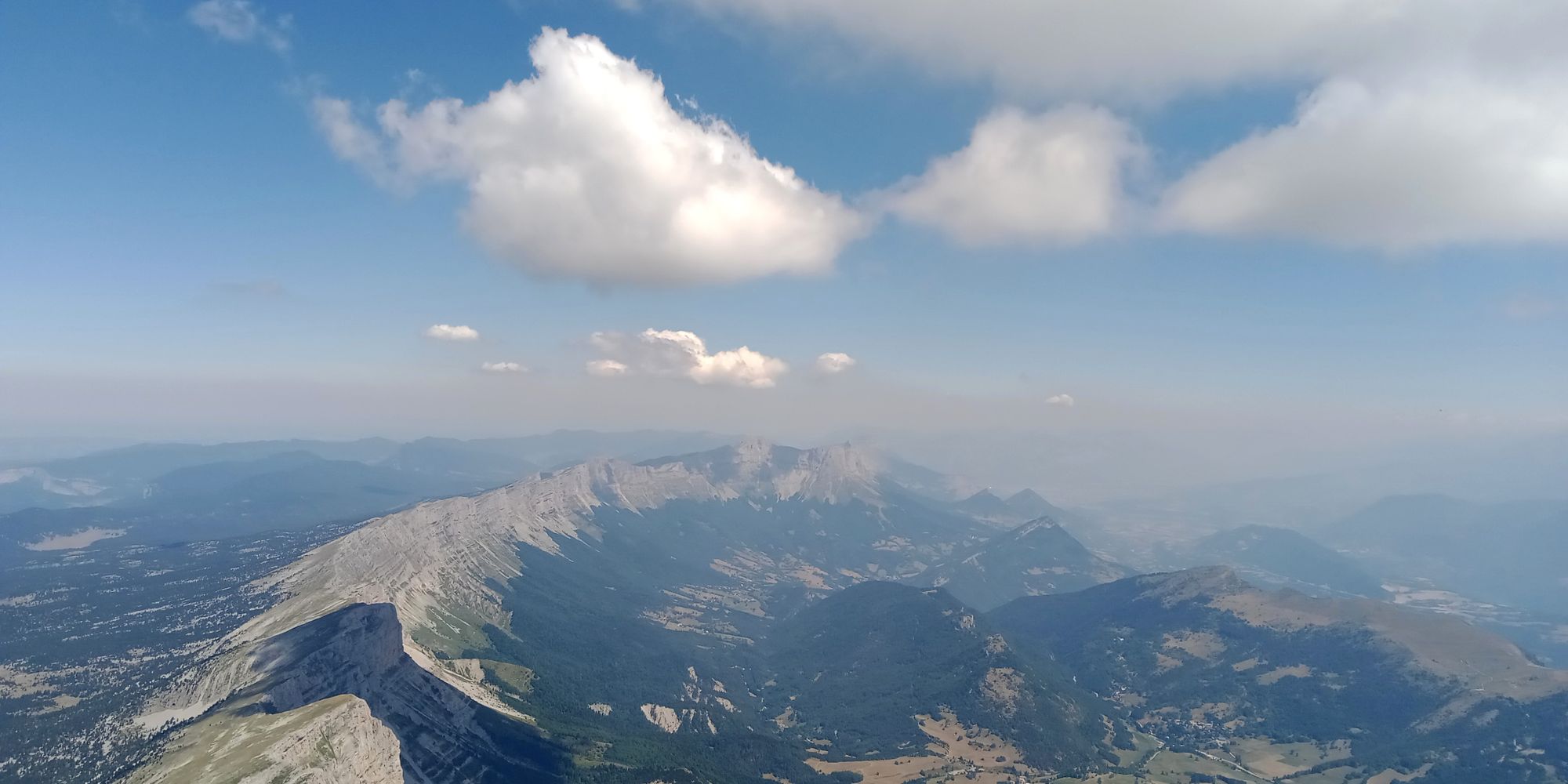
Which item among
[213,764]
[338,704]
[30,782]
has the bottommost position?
[30,782]

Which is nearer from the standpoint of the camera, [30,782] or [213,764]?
[213,764]

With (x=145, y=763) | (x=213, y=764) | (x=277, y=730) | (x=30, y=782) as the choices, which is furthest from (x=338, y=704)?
(x=30, y=782)

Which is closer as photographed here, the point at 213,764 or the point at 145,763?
the point at 213,764

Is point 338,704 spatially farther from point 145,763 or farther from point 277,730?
point 145,763

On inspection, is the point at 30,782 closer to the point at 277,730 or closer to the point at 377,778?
the point at 277,730

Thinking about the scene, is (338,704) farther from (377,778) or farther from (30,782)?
(30,782)

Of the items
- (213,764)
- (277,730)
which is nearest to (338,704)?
(277,730)

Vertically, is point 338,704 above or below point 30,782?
above

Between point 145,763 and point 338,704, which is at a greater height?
point 338,704
